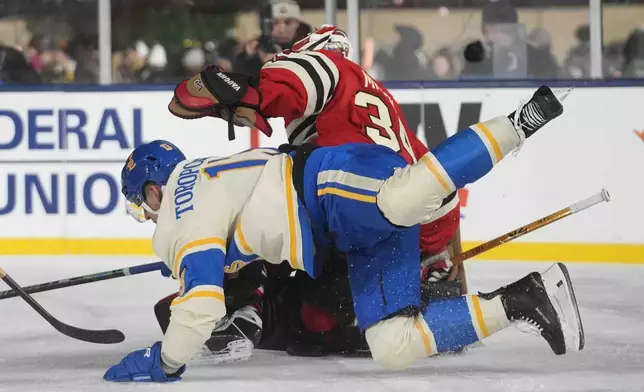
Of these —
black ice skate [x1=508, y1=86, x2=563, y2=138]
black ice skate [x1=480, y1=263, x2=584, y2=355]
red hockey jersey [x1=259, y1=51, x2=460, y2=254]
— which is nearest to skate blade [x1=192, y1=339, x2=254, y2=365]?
red hockey jersey [x1=259, y1=51, x2=460, y2=254]

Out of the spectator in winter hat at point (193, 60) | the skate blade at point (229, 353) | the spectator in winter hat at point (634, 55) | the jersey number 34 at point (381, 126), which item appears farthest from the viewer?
the spectator in winter hat at point (193, 60)

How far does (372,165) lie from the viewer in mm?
2781

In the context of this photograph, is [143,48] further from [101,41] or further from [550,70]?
[550,70]

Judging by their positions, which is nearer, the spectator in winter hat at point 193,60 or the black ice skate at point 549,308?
the black ice skate at point 549,308

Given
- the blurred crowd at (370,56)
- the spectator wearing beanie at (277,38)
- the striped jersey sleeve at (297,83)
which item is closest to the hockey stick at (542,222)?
the striped jersey sleeve at (297,83)

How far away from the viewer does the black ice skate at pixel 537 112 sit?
106 inches

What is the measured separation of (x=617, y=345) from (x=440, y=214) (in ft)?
2.05

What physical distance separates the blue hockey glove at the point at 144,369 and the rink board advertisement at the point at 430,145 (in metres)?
2.05

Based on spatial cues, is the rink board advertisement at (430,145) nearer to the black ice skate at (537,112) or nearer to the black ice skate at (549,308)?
the black ice skate at (549,308)

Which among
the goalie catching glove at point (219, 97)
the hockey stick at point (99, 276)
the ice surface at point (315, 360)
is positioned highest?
the goalie catching glove at point (219, 97)

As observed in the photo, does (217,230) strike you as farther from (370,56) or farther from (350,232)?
(370,56)

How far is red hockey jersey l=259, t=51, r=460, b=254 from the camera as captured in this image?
3041mm

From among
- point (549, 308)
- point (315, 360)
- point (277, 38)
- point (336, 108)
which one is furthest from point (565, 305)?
point (277, 38)

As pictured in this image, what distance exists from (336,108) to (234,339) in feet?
2.27
